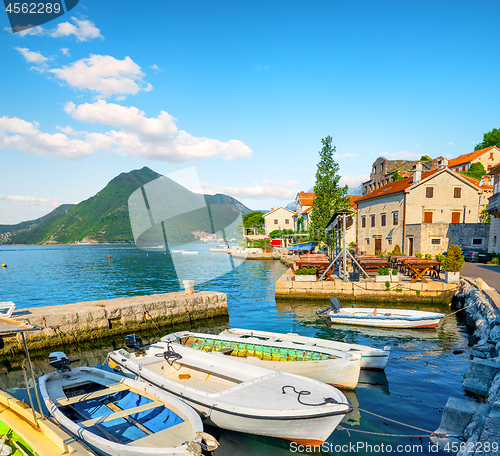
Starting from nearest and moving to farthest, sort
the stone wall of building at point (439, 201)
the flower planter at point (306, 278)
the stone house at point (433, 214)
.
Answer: the flower planter at point (306, 278) < the stone house at point (433, 214) < the stone wall of building at point (439, 201)

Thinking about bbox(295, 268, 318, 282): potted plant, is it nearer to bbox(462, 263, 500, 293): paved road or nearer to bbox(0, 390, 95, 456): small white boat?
bbox(462, 263, 500, 293): paved road

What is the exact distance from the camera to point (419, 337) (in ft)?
47.6

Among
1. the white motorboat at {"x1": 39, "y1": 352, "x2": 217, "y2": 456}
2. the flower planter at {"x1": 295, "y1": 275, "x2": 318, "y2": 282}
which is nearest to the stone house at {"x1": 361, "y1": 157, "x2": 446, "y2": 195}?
the flower planter at {"x1": 295, "y1": 275, "x2": 318, "y2": 282}

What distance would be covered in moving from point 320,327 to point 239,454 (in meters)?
10.5

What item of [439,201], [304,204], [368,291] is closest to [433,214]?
[439,201]

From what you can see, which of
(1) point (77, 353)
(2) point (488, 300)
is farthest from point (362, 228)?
(1) point (77, 353)

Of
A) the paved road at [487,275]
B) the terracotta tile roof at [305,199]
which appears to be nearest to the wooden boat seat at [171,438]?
the paved road at [487,275]

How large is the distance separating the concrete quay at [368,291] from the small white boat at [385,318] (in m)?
4.95

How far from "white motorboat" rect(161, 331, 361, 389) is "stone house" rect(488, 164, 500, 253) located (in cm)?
2598

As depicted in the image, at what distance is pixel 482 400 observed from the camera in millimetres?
8398

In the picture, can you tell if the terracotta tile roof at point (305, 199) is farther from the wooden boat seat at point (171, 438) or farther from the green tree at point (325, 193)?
the wooden boat seat at point (171, 438)

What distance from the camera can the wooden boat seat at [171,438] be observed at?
5.53 m

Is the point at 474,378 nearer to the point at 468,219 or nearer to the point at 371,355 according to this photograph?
the point at 371,355

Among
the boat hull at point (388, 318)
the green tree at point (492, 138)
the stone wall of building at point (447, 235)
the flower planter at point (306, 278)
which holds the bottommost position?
the boat hull at point (388, 318)
